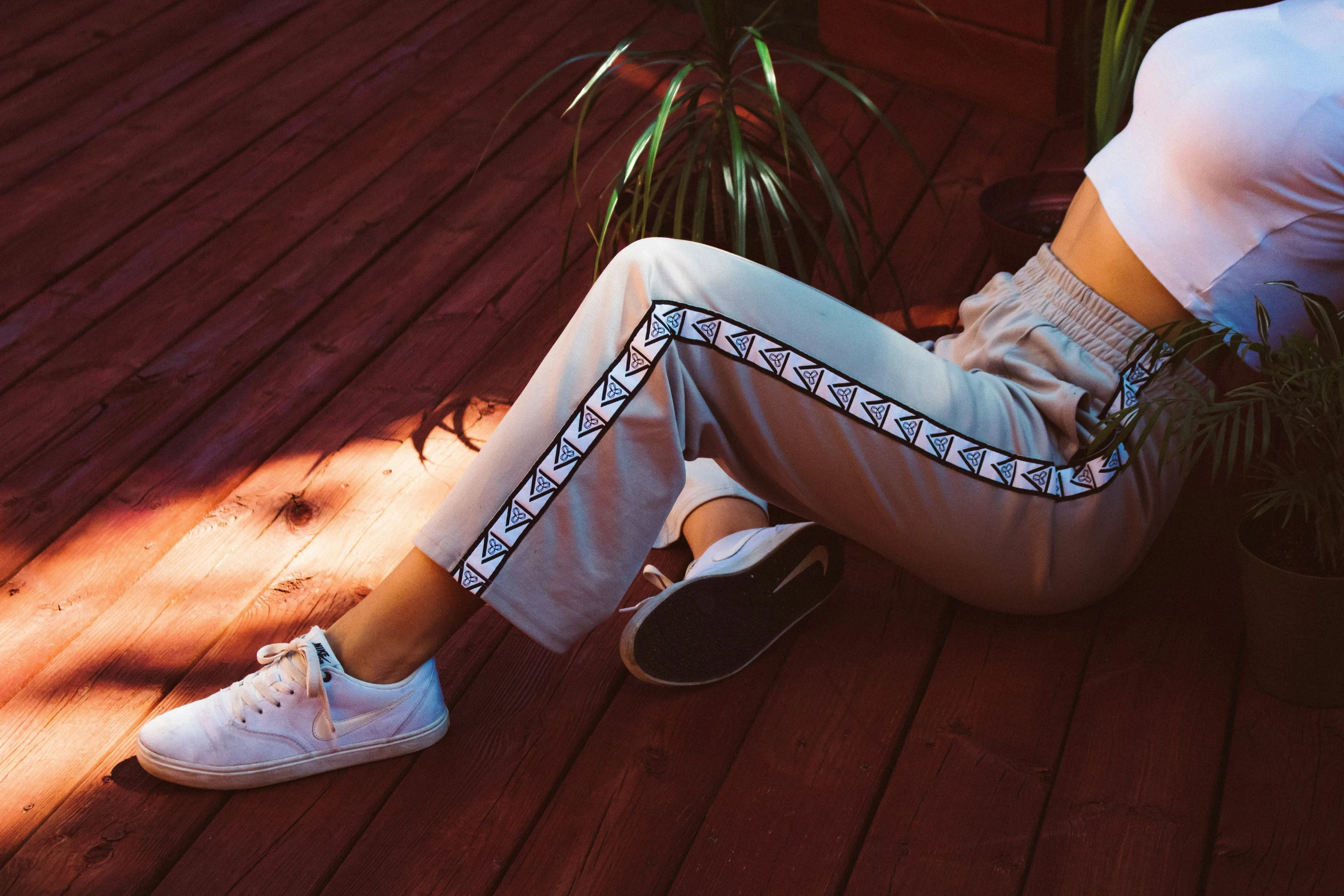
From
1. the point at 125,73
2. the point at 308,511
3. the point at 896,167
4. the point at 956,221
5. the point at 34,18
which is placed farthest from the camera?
the point at 34,18

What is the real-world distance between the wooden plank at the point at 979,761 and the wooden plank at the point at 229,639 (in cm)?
56

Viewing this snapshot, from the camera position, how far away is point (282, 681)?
1.39 m

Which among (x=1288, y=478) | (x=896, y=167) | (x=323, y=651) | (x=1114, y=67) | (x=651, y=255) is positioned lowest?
(x=896, y=167)

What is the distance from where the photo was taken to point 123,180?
273cm

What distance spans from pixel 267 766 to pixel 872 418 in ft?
2.58

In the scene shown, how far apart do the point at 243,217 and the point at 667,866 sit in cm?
181

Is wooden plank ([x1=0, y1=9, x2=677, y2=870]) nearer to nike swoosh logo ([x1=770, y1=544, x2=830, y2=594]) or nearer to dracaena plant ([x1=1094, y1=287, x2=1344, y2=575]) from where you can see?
nike swoosh logo ([x1=770, y1=544, x2=830, y2=594])

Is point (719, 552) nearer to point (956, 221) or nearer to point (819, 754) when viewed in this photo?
point (819, 754)

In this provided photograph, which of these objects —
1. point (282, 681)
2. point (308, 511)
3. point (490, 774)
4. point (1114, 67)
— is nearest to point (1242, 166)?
point (1114, 67)

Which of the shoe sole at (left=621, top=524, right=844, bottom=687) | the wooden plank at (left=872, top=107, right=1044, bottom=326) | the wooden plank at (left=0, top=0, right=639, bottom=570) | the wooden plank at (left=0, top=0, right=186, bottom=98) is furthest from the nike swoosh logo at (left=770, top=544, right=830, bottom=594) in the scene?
the wooden plank at (left=0, top=0, right=186, bottom=98)

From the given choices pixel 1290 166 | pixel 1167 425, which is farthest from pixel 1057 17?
pixel 1167 425

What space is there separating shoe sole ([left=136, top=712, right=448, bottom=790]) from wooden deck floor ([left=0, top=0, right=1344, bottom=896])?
2 centimetres

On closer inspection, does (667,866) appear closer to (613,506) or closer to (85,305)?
(613,506)

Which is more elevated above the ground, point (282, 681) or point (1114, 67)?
point (1114, 67)
